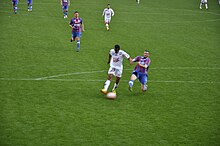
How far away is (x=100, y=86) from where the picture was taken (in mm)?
18516

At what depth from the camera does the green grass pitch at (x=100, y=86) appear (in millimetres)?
13136

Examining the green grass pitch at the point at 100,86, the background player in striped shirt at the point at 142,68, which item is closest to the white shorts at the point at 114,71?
the background player in striped shirt at the point at 142,68

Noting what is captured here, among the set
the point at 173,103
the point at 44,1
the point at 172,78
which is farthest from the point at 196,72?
the point at 44,1

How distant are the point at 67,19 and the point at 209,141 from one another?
25.8 meters

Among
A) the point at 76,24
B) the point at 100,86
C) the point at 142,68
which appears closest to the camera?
the point at 142,68

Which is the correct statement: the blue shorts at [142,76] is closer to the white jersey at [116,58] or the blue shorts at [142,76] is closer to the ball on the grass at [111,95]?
the white jersey at [116,58]

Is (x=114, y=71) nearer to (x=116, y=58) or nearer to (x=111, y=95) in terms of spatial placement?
(x=116, y=58)

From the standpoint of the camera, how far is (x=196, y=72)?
21984 millimetres

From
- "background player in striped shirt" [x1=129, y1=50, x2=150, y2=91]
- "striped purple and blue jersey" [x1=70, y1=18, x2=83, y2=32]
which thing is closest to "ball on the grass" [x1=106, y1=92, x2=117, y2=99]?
"background player in striped shirt" [x1=129, y1=50, x2=150, y2=91]

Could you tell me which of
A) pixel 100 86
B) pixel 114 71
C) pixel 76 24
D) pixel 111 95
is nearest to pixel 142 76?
pixel 114 71

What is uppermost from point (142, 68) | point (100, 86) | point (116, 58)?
point (116, 58)

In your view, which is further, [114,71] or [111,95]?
[114,71]

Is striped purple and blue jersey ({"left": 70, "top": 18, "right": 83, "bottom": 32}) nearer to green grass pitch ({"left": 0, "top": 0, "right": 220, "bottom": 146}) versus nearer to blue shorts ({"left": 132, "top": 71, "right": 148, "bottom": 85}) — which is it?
green grass pitch ({"left": 0, "top": 0, "right": 220, "bottom": 146})

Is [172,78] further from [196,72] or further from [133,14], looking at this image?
[133,14]
